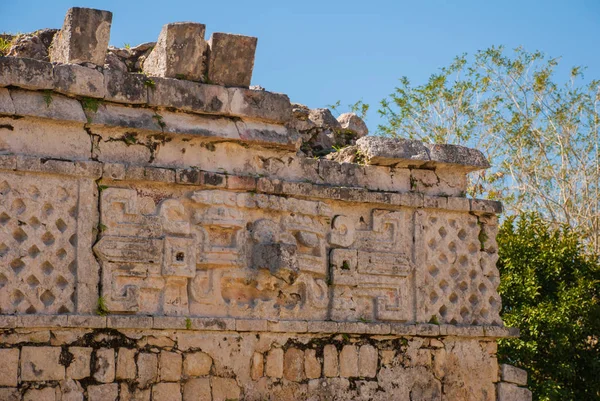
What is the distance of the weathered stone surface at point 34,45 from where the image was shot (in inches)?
346

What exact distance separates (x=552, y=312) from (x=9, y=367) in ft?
21.8

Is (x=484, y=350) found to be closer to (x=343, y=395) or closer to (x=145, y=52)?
(x=343, y=395)

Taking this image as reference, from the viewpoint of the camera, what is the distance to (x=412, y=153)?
938 centimetres

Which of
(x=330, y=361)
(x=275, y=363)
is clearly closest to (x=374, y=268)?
(x=330, y=361)

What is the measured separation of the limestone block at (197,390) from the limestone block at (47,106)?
2.02 metres

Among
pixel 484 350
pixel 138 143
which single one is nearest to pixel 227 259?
pixel 138 143

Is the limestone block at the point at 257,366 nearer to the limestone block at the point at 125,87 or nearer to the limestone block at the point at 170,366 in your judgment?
the limestone block at the point at 170,366

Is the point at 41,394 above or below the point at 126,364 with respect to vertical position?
below

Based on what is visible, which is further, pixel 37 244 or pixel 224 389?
pixel 224 389

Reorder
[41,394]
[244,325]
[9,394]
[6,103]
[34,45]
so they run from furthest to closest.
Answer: [34,45], [244,325], [6,103], [41,394], [9,394]

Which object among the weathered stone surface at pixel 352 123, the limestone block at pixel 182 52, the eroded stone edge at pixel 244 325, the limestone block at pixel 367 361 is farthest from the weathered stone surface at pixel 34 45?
the limestone block at pixel 367 361

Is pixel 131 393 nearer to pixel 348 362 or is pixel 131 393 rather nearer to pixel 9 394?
pixel 9 394

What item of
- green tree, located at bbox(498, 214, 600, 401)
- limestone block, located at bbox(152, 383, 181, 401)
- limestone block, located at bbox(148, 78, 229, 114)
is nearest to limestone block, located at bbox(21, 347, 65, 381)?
limestone block, located at bbox(152, 383, 181, 401)

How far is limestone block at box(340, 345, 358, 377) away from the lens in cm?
879
